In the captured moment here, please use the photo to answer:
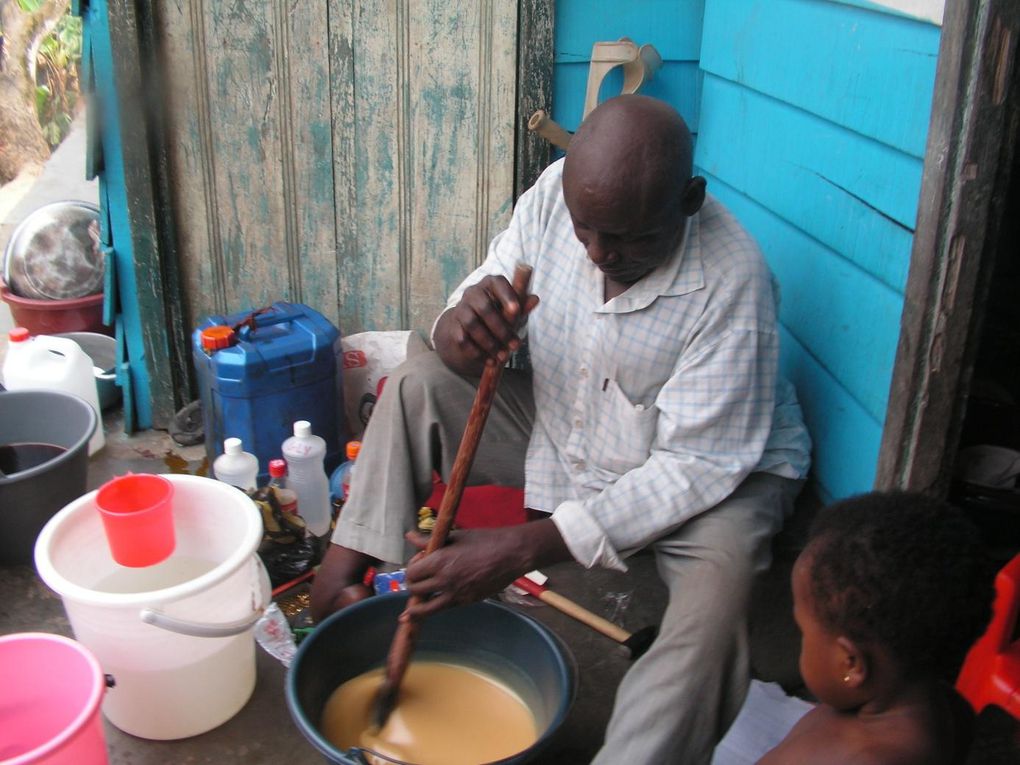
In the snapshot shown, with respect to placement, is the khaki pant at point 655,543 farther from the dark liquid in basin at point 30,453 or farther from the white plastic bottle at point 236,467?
the dark liquid in basin at point 30,453

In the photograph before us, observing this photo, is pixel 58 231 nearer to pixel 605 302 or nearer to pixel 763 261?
pixel 605 302

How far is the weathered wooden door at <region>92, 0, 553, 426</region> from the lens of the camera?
2.96 metres

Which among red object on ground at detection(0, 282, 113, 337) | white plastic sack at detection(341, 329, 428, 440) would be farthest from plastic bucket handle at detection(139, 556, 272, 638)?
red object on ground at detection(0, 282, 113, 337)

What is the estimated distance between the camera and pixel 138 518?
204 cm

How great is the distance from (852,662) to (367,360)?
221 cm

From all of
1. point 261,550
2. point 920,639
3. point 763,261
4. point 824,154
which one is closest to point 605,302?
point 763,261

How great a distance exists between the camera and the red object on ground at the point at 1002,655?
1862 millimetres

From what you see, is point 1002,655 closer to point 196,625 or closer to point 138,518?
point 196,625

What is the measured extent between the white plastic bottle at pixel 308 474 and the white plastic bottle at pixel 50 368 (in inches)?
28.1

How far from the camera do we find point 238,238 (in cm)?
321

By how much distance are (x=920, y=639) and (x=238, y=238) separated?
2513 mm

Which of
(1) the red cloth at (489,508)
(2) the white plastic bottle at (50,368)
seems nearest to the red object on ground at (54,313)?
(2) the white plastic bottle at (50,368)

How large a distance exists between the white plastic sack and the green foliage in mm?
3391

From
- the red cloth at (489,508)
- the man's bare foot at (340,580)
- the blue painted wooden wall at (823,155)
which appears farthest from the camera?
the red cloth at (489,508)
